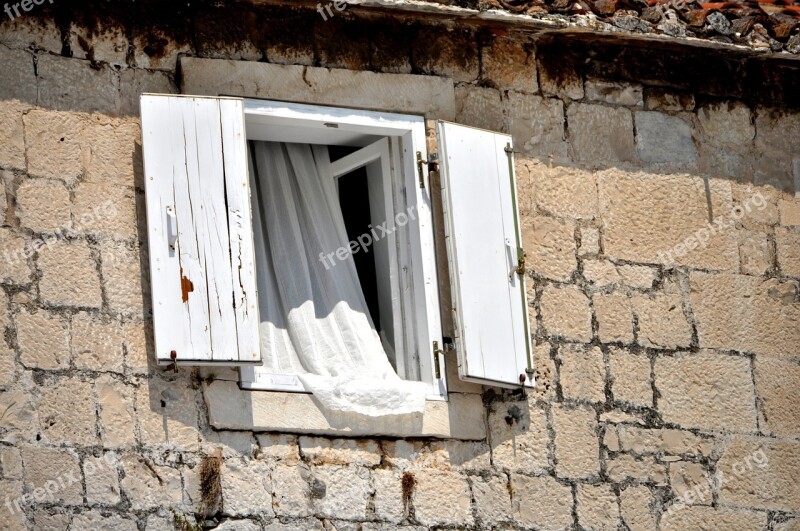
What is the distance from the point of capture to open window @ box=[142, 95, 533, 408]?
6180mm

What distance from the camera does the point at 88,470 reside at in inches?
236

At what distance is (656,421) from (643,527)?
45cm

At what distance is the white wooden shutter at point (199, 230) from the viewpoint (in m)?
6.12

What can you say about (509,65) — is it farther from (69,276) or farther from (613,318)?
(69,276)

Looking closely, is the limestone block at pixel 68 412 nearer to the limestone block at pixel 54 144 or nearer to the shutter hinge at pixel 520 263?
the limestone block at pixel 54 144

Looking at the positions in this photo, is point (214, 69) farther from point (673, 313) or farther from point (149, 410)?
point (673, 313)

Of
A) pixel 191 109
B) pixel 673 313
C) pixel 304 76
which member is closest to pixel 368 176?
pixel 304 76

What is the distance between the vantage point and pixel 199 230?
6242 mm

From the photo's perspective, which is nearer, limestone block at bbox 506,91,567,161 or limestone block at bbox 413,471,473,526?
limestone block at bbox 413,471,473,526

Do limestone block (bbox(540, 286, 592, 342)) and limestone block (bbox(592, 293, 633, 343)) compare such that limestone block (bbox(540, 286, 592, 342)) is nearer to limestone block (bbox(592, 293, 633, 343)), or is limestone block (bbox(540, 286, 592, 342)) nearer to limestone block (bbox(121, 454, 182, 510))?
limestone block (bbox(592, 293, 633, 343))

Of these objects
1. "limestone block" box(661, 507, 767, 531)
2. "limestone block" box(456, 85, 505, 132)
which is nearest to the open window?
"limestone block" box(456, 85, 505, 132)

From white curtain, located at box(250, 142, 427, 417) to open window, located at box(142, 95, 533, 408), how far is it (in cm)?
6

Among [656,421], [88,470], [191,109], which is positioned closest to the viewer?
[88,470]

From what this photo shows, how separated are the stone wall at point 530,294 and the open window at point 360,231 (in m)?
0.19
